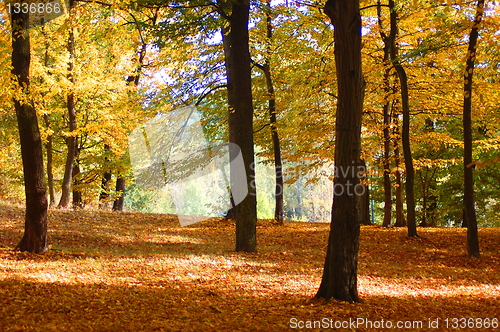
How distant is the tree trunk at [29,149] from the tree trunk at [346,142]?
6.04 m

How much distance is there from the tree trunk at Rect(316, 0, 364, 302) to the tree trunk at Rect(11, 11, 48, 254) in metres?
6.04

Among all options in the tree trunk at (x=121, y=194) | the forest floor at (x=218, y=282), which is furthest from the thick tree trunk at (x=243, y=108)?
the tree trunk at (x=121, y=194)

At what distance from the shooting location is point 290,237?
15.6 metres

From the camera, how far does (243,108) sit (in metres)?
11.0

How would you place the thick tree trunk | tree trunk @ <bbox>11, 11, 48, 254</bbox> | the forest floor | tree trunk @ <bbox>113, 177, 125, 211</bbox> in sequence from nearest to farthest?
the forest floor → tree trunk @ <bbox>11, 11, 48, 254</bbox> → the thick tree trunk → tree trunk @ <bbox>113, 177, 125, 211</bbox>

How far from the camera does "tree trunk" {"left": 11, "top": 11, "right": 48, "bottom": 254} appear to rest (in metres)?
8.81

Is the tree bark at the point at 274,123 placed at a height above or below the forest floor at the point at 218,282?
above

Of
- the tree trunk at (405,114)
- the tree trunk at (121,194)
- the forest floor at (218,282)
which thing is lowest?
the forest floor at (218,282)

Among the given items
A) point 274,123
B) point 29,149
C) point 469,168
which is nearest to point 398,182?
point 274,123

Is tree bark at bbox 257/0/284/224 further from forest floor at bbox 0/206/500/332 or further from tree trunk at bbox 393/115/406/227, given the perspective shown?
tree trunk at bbox 393/115/406/227

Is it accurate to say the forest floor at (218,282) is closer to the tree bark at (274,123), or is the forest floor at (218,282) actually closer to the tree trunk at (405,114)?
the tree trunk at (405,114)

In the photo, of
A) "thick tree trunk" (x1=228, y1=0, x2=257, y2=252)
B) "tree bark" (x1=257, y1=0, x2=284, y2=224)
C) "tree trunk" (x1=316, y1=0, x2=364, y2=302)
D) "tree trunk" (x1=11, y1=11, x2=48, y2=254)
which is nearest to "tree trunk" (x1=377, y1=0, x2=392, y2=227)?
"tree bark" (x1=257, y1=0, x2=284, y2=224)

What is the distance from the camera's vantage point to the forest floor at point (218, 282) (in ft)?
18.6

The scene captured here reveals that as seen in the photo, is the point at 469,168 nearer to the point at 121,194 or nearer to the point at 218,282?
the point at 218,282
